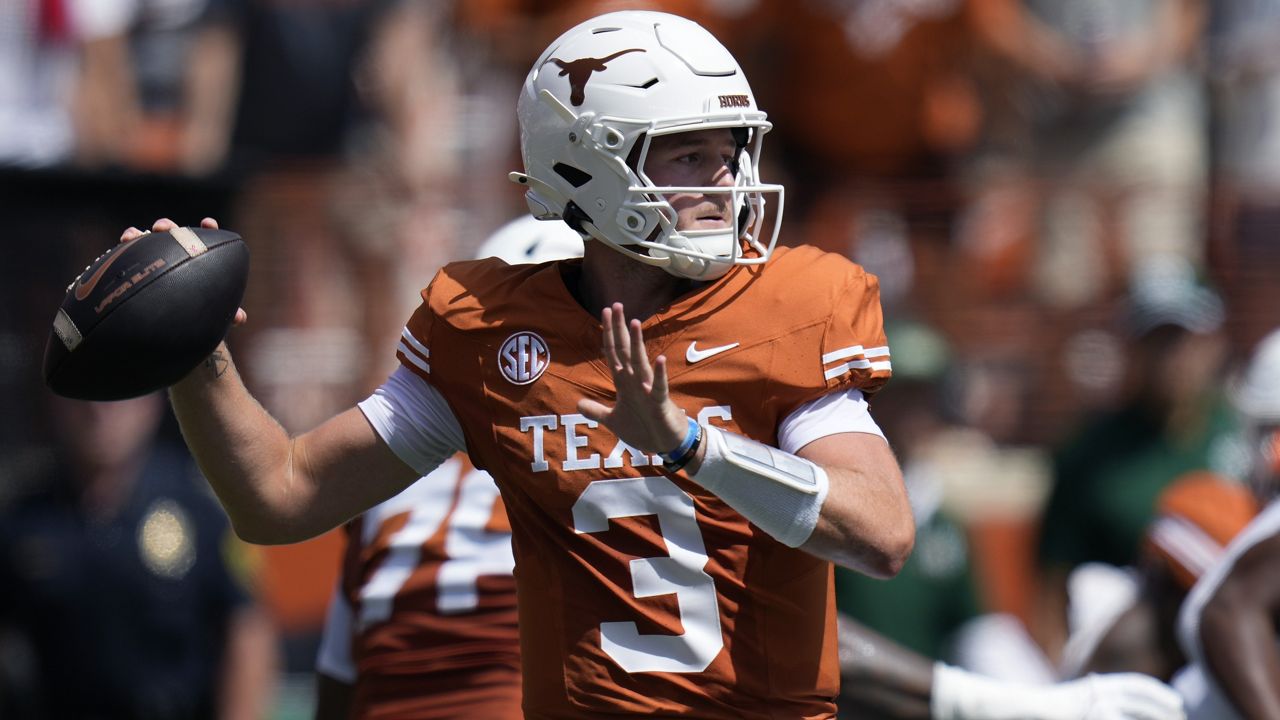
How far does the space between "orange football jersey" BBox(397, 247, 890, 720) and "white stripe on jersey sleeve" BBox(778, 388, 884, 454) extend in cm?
2

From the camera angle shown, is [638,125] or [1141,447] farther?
[1141,447]

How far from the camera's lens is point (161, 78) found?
8.39m

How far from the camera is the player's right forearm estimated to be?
3289mm

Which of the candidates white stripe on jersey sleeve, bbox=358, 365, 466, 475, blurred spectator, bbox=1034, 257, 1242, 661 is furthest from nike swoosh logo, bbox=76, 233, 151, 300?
blurred spectator, bbox=1034, 257, 1242, 661

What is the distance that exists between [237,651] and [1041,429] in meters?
3.67

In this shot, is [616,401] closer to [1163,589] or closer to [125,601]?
[1163,589]

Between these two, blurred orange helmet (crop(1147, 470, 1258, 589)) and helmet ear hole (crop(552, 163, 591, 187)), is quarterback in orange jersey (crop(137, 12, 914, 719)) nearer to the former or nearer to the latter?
helmet ear hole (crop(552, 163, 591, 187))

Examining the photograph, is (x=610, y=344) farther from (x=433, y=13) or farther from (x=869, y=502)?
(x=433, y=13)

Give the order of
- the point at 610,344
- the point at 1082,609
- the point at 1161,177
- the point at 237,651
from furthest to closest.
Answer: the point at 1161,177 → the point at 237,651 → the point at 1082,609 → the point at 610,344

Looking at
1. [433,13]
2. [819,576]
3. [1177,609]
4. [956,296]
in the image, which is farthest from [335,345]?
[819,576]

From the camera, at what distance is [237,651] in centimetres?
623

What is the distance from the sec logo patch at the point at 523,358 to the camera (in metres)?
3.22

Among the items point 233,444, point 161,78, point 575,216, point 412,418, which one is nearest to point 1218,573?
point 575,216

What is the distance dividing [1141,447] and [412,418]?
4078 mm
